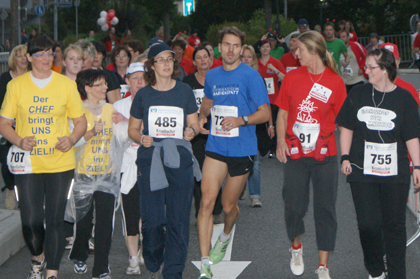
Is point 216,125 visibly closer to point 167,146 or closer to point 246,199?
point 167,146

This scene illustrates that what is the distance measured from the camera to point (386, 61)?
5.11 meters

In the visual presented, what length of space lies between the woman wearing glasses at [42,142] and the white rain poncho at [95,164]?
257 mm

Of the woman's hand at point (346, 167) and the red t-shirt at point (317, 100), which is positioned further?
the red t-shirt at point (317, 100)

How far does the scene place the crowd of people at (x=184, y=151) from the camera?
5109mm

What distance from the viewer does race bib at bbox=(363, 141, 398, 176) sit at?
16.5ft

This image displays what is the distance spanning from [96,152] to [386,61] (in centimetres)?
252

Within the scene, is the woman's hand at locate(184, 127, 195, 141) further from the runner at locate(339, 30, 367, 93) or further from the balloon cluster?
the balloon cluster

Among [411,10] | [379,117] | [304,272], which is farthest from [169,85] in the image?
[411,10]

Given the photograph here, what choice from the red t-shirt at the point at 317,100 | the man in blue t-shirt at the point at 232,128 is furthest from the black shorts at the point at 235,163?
the red t-shirt at the point at 317,100

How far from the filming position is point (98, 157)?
570 centimetres

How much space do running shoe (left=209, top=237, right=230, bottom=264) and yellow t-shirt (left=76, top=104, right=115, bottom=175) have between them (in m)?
1.30

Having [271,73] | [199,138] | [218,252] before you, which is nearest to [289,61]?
[271,73]

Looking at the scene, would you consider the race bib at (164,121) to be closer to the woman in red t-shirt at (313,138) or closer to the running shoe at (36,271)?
the woman in red t-shirt at (313,138)

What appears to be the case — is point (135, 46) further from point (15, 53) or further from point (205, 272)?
point (205, 272)
